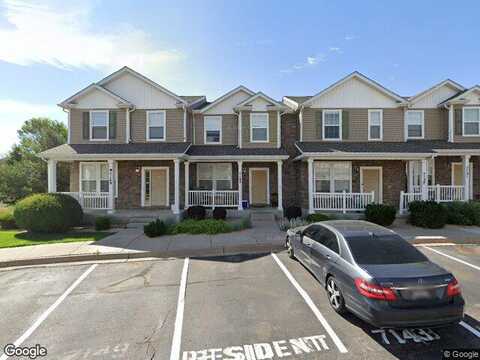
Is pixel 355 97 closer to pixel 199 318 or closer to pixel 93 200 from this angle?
pixel 199 318

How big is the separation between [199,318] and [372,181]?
1484cm

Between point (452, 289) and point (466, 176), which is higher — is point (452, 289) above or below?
below

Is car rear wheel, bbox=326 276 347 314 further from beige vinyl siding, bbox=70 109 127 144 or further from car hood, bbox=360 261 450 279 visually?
beige vinyl siding, bbox=70 109 127 144

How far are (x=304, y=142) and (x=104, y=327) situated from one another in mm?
14112

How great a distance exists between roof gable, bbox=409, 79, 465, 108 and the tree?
2955cm

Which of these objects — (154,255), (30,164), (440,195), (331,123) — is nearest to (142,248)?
(154,255)

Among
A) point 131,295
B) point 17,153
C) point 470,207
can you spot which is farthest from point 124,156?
point 17,153

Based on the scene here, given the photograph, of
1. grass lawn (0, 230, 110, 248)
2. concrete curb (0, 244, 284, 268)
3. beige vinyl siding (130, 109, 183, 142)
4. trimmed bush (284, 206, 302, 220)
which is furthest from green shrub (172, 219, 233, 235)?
beige vinyl siding (130, 109, 183, 142)

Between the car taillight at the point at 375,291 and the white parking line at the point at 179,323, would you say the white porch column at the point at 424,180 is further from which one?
the white parking line at the point at 179,323

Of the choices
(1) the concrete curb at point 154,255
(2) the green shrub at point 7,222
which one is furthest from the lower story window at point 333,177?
(2) the green shrub at point 7,222

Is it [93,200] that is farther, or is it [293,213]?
[93,200]

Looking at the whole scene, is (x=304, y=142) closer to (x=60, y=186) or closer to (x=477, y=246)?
(x=477, y=246)

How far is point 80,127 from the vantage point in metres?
16.2

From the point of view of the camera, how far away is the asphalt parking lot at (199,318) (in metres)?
3.81
